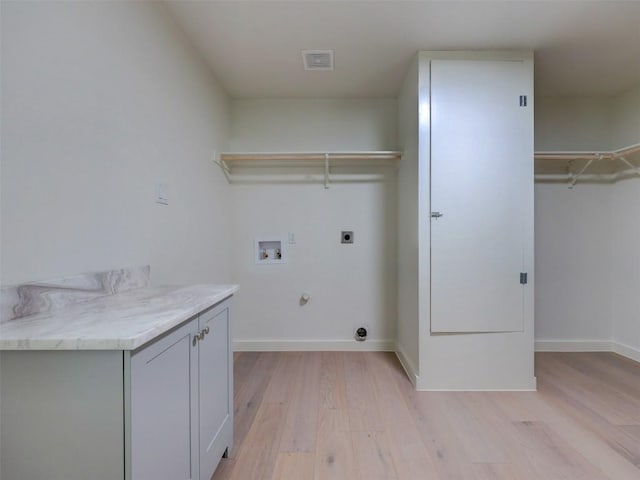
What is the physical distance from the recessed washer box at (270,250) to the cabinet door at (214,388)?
1455mm

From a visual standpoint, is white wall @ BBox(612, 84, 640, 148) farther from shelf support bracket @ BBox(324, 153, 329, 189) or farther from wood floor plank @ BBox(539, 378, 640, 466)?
shelf support bracket @ BBox(324, 153, 329, 189)

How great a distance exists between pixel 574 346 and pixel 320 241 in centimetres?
259

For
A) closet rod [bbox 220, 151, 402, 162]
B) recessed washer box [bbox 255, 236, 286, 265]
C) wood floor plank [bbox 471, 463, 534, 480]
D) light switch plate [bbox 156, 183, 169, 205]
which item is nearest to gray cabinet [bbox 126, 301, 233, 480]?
light switch plate [bbox 156, 183, 169, 205]

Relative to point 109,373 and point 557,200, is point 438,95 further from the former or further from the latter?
point 109,373

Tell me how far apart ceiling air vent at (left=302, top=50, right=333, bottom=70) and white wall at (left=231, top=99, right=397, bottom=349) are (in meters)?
0.55

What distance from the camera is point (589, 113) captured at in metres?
2.80

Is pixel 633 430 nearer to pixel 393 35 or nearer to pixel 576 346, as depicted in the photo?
pixel 576 346

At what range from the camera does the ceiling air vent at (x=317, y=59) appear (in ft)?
6.92

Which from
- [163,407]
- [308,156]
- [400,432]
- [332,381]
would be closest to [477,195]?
[308,156]

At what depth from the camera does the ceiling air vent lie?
2109mm

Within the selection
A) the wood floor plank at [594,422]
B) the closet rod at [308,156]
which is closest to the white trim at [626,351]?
the wood floor plank at [594,422]

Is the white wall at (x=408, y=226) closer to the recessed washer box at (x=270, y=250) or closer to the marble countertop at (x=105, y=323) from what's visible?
the recessed washer box at (x=270, y=250)

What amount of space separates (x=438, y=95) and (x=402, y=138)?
1.80 ft

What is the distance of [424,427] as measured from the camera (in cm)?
167
